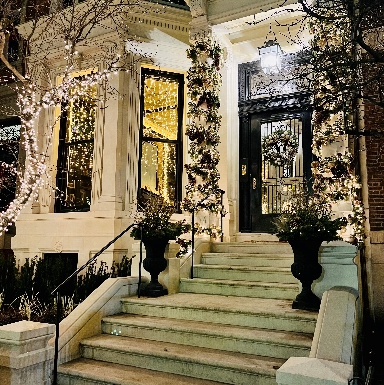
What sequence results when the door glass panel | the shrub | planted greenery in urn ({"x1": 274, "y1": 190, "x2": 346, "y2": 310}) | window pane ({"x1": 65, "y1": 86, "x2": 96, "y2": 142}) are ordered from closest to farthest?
planted greenery in urn ({"x1": 274, "y1": 190, "x2": 346, "y2": 310})
the shrub
the door glass panel
window pane ({"x1": 65, "y1": 86, "x2": 96, "y2": 142})

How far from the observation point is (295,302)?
507cm

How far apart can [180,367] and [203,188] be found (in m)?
4.33

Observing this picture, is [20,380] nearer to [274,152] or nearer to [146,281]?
[146,281]

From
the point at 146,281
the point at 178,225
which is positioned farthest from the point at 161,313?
the point at 178,225

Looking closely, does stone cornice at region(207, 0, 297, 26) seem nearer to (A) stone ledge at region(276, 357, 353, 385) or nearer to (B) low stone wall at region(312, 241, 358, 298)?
(B) low stone wall at region(312, 241, 358, 298)

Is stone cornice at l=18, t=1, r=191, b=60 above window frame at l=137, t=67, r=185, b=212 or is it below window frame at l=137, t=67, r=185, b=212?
above

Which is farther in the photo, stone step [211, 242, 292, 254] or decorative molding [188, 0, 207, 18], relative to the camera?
decorative molding [188, 0, 207, 18]

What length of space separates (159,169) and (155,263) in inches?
150

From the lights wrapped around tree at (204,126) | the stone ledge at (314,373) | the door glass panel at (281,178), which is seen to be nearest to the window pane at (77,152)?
the lights wrapped around tree at (204,126)

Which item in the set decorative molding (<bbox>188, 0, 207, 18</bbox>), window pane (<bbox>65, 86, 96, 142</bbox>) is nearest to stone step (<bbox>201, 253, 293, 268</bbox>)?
window pane (<bbox>65, 86, 96, 142</bbox>)

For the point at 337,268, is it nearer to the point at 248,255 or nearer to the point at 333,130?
the point at 248,255

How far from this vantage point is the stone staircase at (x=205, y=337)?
4223mm

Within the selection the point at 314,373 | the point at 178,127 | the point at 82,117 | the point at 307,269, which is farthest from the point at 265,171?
the point at 314,373

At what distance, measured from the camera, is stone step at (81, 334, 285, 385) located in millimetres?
4027
